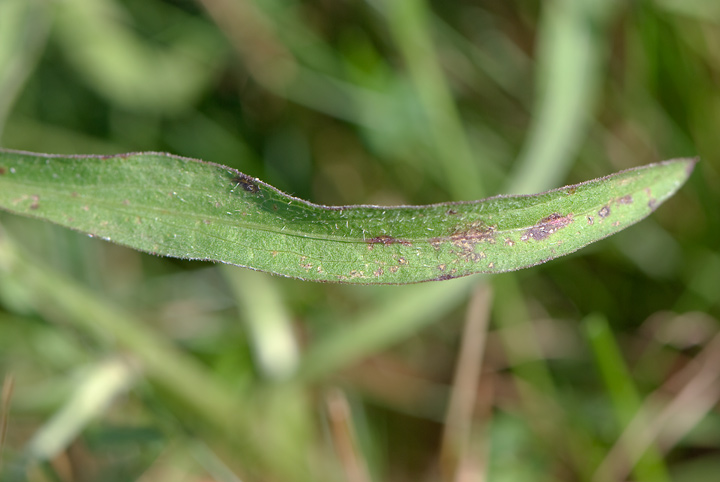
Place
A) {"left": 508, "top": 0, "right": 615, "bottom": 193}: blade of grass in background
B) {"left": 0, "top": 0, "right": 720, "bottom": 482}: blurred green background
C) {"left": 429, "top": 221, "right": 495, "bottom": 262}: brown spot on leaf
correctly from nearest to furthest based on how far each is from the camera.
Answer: {"left": 429, "top": 221, "right": 495, "bottom": 262}: brown spot on leaf → {"left": 0, "top": 0, "right": 720, "bottom": 482}: blurred green background → {"left": 508, "top": 0, "right": 615, "bottom": 193}: blade of grass in background

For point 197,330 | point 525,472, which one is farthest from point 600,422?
point 197,330

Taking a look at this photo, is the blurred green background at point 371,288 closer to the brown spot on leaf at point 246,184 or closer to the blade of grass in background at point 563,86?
the blade of grass in background at point 563,86

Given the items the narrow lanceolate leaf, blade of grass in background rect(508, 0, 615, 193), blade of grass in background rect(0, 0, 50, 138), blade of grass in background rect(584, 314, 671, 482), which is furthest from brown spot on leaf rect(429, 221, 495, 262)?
blade of grass in background rect(0, 0, 50, 138)

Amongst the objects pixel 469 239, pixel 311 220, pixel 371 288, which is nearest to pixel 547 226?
pixel 469 239

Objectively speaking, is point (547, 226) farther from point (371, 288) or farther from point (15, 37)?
point (15, 37)

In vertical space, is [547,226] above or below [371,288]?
below

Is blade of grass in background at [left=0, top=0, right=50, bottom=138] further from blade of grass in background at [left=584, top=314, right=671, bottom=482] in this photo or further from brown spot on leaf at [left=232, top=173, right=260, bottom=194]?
blade of grass in background at [left=584, top=314, right=671, bottom=482]
